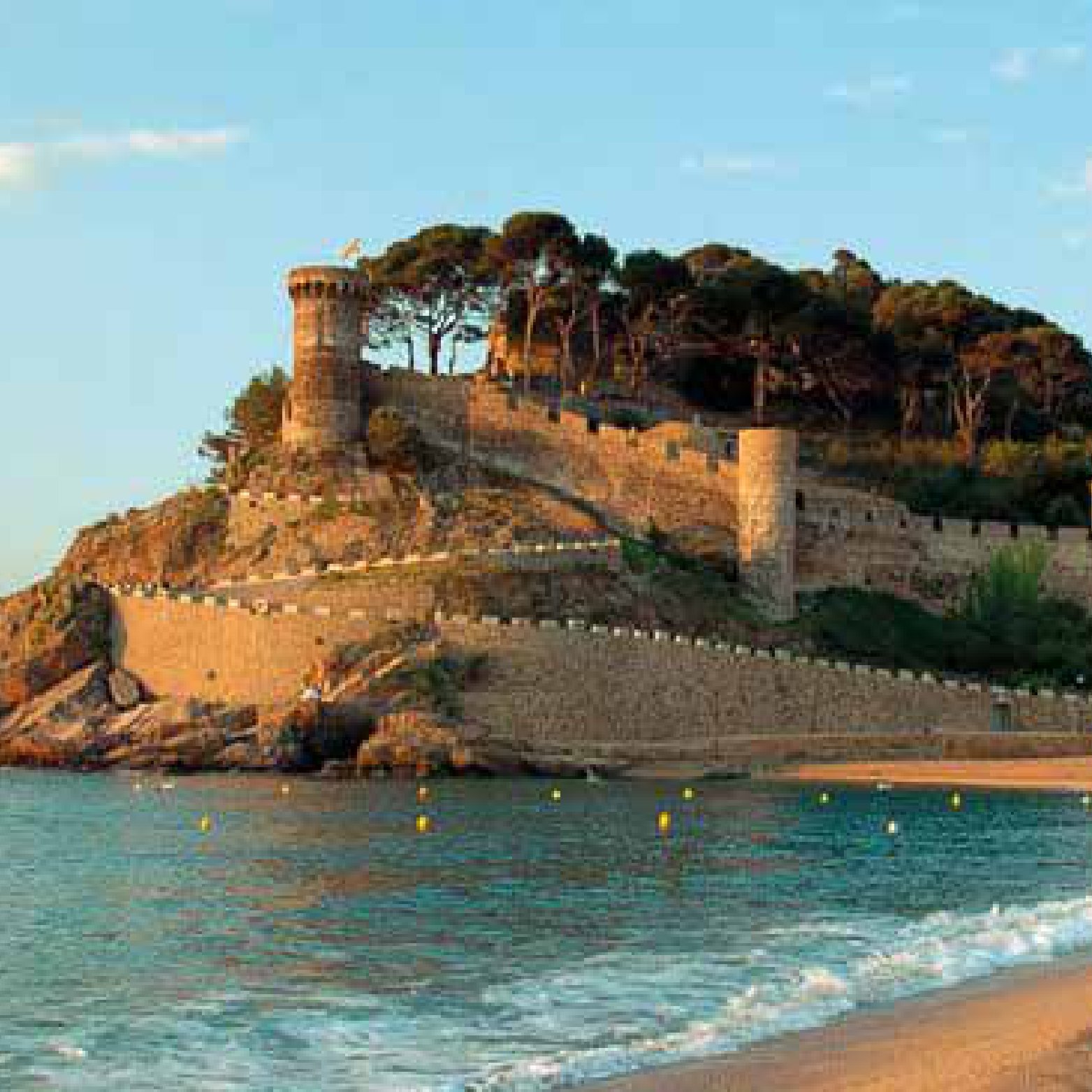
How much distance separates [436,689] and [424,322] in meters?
26.9

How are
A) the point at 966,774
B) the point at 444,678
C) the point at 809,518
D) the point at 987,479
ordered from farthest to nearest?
the point at 987,479
the point at 809,518
the point at 444,678
the point at 966,774

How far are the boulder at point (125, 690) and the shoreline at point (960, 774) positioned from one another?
64.3 ft

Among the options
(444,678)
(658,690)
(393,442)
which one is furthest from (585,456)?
(444,678)

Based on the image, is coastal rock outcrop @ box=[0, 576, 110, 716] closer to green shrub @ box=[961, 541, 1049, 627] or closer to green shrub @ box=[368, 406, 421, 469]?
green shrub @ box=[368, 406, 421, 469]

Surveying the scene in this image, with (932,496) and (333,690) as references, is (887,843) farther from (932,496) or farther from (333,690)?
(932,496)

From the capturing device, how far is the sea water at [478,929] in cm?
1627

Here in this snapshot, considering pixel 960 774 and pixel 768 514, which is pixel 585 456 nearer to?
pixel 768 514

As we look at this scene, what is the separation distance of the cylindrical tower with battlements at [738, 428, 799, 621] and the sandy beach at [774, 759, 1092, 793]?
8566 mm

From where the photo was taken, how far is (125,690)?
55562mm

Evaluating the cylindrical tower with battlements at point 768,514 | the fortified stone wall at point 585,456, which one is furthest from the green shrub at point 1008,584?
the fortified stone wall at point 585,456

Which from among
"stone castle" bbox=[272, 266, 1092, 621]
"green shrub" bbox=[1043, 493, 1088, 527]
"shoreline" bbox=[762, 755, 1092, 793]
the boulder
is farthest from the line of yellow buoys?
"green shrub" bbox=[1043, 493, 1088, 527]

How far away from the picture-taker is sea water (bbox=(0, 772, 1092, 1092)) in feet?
53.4

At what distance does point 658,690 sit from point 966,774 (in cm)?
870

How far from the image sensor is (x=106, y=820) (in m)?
39.6
